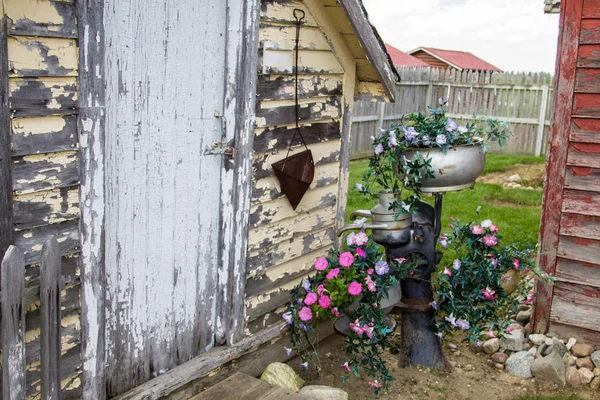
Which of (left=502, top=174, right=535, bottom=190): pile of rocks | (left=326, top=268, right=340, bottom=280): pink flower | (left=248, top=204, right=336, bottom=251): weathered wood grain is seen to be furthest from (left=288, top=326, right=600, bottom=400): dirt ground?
(left=502, top=174, right=535, bottom=190): pile of rocks

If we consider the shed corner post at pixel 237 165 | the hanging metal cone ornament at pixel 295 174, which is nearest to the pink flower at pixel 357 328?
the shed corner post at pixel 237 165

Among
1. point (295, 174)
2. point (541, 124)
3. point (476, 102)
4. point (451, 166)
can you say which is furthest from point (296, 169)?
point (476, 102)

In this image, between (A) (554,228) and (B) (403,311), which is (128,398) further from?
(A) (554,228)

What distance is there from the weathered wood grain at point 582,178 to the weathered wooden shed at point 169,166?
153 centimetres

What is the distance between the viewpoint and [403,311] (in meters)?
4.99

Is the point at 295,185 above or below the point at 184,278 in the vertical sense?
above

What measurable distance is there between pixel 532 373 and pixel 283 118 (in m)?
2.60

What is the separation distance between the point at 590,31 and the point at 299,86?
7.25 ft

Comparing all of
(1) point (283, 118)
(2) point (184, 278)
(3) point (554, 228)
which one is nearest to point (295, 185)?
(1) point (283, 118)

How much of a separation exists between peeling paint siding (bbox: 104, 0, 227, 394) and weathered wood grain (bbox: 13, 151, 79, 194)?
35cm

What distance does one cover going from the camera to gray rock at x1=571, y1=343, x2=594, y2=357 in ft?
17.3

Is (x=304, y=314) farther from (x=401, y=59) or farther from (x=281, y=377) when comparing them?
(x=401, y=59)

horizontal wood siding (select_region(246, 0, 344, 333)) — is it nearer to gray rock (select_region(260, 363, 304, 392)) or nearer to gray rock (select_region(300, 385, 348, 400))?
gray rock (select_region(260, 363, 304, 392))

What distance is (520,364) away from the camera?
16.8ft
